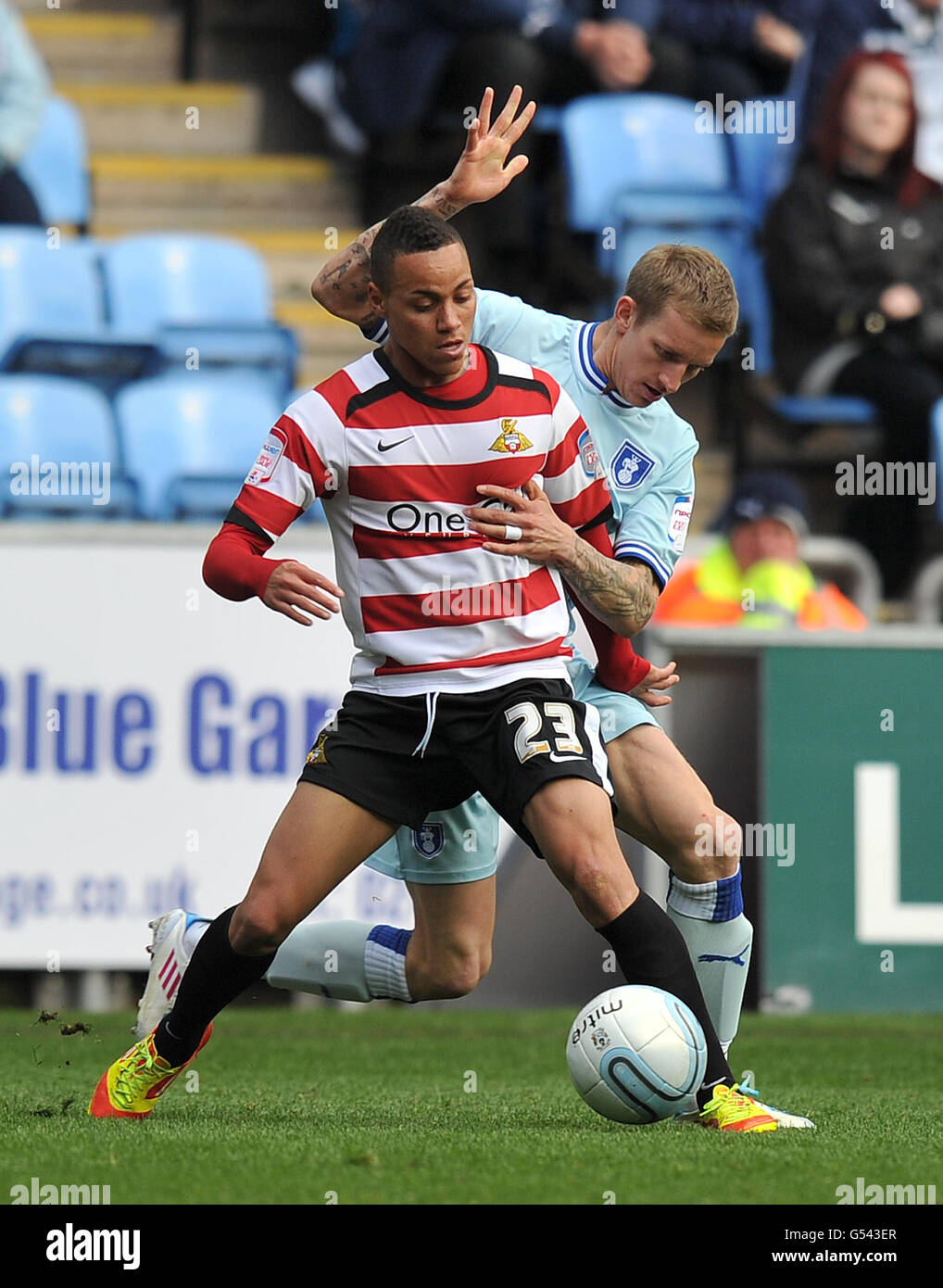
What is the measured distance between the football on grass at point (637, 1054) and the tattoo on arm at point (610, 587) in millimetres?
814

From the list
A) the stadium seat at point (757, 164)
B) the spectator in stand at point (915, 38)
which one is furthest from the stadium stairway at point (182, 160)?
the spectator in stand at point (915, 38)

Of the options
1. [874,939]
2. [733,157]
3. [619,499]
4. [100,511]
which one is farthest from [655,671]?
[733,157]

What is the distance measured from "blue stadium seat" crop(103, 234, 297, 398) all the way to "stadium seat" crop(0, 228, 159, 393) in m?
0.13

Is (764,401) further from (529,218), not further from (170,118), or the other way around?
(170,118)

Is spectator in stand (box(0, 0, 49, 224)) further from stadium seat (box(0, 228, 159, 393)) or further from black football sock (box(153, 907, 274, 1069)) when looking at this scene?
black football sock (box(153, 907, 274, 1069))

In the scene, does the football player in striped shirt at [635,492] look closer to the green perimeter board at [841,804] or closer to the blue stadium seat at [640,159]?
the green perimeter board at [841,804]

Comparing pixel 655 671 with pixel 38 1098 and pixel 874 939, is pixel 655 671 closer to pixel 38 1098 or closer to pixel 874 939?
pixel 38 1098

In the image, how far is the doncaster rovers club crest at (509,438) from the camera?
4656 millimetres

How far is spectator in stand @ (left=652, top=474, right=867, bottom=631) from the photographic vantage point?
9.52 meters

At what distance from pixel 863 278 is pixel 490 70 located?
2353 millimetres

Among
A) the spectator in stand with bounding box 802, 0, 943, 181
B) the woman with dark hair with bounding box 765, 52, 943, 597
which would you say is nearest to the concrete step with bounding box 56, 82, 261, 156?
the spectator in stand with bounding box 802, 0, 943, 181

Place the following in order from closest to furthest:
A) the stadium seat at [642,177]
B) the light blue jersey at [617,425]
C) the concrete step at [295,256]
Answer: the light blue jersey at [617,425]
the stadium seat at [642,177]
the concrete step at [295,256]

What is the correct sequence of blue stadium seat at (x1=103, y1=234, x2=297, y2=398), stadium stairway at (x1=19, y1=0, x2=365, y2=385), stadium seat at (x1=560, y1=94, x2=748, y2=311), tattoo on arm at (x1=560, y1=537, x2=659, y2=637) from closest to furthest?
tattoo on arm at (x1=560, y1=537, x2=659, y2=637), blue stadium seat at (x1=103, y1=234, x2=297, y2=398), stadium seat at (x1=560, y1=94, x2=748, y2=311), stadium stairway at (x1=19, y1=0, x2=365, y2=385)
